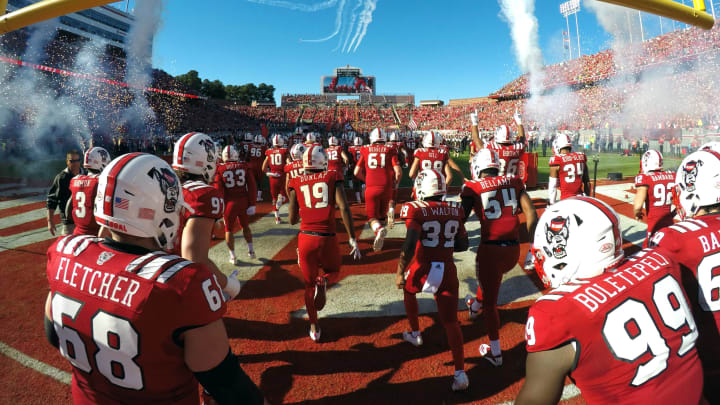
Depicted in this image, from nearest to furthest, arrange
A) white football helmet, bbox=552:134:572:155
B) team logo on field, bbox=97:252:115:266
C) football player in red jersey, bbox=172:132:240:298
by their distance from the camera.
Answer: team logo on field, bbox=97:252:115:266
football player in red jersey, bbox=172:132:240:298
white football helmet, bbox=552:134:572:155

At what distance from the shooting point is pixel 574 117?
3944 cm

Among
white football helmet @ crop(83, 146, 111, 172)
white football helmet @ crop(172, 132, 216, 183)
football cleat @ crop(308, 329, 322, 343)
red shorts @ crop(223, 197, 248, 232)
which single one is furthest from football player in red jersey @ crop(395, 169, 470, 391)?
white football helmet @ crop(83, 146, 111, 172)

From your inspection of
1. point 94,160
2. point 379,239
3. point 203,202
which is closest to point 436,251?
point 379,239

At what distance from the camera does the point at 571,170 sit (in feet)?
23.2

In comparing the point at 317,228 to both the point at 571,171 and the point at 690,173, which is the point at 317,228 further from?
the point at 571,171

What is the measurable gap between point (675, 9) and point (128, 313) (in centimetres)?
394

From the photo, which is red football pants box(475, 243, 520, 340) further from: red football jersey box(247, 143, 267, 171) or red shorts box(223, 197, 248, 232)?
red football jersey box(247, 143, 267, 171)

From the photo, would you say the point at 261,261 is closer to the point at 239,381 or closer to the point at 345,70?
the point at 239,381

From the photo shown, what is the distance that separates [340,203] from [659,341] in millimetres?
3588

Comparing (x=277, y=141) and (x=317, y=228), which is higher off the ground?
(x=277, y=141)

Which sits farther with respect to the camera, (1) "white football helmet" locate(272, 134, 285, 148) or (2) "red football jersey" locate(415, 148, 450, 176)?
(1) "white football helmet" locate(272, 134, 285, 148)

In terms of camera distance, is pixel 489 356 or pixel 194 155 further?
pixel 489 356

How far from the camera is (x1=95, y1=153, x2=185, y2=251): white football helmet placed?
62.7 inches

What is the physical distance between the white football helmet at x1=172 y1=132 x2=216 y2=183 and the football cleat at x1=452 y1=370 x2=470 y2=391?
3.48 metres
